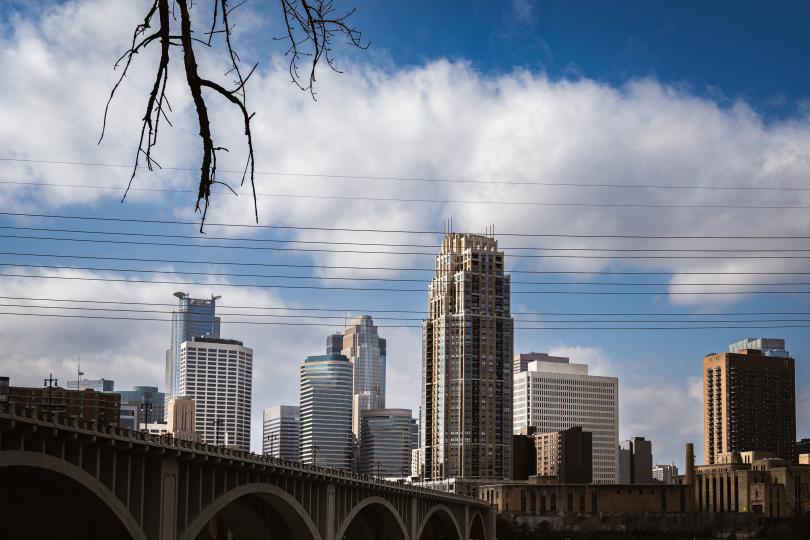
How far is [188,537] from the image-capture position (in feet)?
244

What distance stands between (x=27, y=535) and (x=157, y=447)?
9.97m

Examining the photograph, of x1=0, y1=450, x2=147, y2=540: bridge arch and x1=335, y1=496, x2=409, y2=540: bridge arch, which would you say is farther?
x1=335, y1=496, x2=409, y2=540: bridge arch

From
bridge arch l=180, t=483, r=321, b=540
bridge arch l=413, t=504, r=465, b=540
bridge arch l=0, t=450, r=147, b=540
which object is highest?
bridge arch l=0, t=450, r=147, b=540

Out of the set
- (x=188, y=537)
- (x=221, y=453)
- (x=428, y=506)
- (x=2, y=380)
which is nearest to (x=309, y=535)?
(x=221, y=453)

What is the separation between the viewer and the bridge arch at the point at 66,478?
54.4 metres

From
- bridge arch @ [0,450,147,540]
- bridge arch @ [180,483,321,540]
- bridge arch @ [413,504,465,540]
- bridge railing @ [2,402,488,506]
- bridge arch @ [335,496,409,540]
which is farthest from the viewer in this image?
bridge arch @ [413,504,465,540]

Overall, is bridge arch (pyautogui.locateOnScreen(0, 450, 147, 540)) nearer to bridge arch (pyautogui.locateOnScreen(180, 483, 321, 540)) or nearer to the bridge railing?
the bridge railing

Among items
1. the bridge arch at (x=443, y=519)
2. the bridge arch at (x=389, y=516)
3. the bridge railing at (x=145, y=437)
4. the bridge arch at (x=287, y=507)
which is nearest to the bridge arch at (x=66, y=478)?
the bridge railing at (x=145, y=437)

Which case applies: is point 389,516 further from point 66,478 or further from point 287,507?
point 66,478

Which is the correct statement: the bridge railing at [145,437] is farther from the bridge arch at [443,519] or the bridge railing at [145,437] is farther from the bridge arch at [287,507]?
the bridge arch at [443,519]

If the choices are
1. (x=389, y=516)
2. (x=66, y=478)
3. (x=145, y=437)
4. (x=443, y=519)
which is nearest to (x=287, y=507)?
(x=145, y=437)

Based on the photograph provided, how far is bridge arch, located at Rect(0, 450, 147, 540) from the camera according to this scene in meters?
54.4

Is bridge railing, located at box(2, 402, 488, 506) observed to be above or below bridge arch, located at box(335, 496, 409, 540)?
above

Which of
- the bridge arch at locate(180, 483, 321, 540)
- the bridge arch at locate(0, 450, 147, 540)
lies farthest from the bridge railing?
the bridge arch at locate(180, 483, 321, 540)
